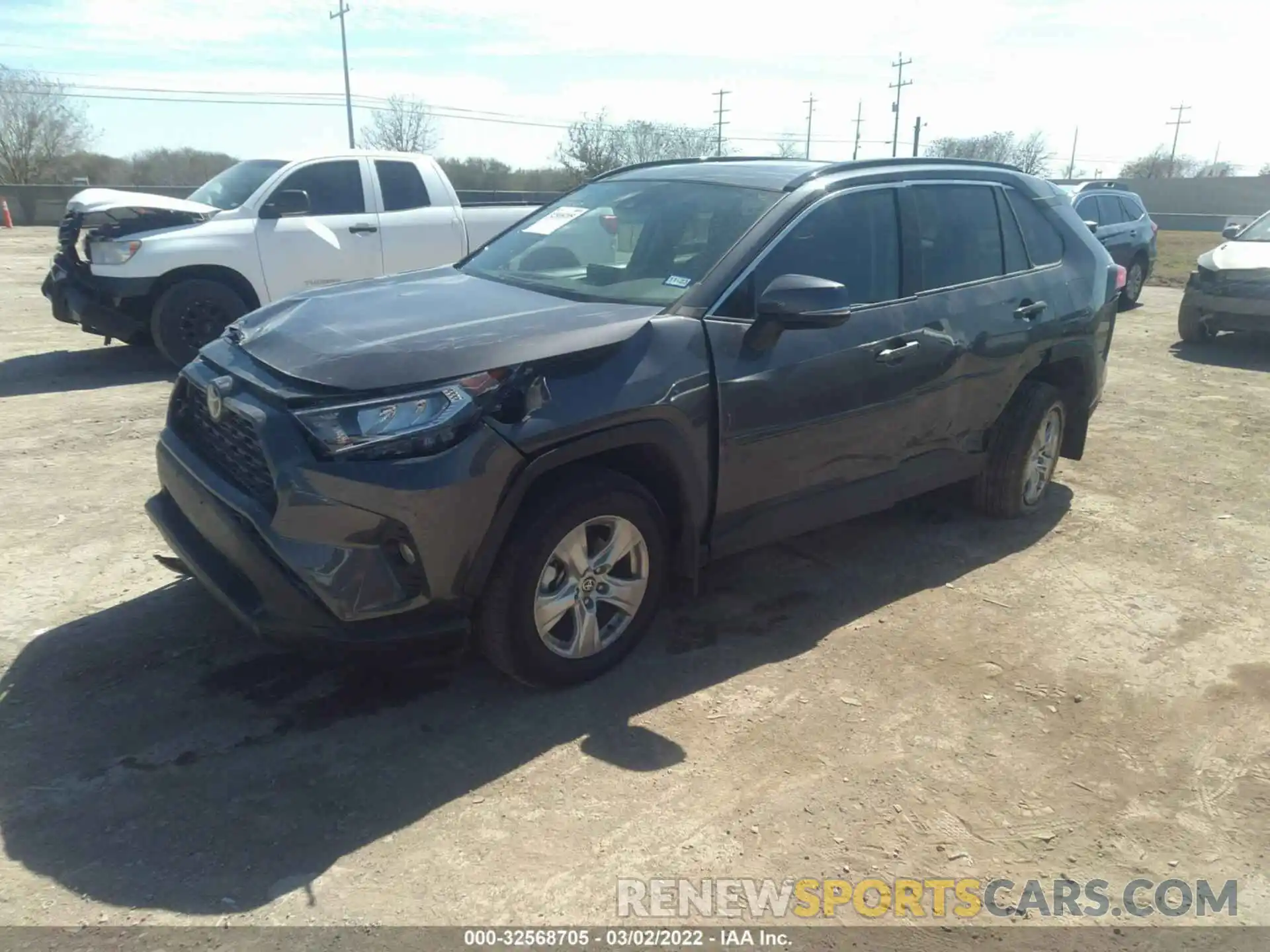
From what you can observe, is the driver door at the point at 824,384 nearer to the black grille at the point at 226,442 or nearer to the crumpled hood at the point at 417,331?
the crumpled hood at the point at 417,331

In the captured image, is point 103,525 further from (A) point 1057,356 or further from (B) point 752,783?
(A) point 1057,356

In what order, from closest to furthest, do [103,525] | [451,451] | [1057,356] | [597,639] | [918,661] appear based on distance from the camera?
[451,451]
[597,639]
[918,661]
[103,525]
[1057,356]

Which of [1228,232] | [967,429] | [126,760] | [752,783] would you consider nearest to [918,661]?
[752,783]

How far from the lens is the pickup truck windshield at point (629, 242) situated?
392cm

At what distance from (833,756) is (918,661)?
847mm

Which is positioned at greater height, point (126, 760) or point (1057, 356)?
point (1057, 356)

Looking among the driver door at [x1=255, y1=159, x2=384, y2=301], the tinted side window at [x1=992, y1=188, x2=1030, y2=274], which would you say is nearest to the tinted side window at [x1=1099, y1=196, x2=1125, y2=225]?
the tinted side window at [x1=992, y1=188, x2=1030, y2=274]

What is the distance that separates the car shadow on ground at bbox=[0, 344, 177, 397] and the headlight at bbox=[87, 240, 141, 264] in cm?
102

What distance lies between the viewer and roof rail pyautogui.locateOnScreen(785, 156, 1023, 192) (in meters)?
4.19

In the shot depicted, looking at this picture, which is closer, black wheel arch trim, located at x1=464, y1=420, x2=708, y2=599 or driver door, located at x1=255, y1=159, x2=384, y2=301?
black wheel arch trim, located at x1=464, y1=420, x2=708, y2=599

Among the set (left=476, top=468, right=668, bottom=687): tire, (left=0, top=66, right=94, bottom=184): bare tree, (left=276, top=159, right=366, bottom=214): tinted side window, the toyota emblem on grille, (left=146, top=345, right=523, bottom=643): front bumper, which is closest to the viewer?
(left=146, top=345, right=523, bottom=643): front bumper

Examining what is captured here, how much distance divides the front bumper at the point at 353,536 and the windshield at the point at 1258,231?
11785mm

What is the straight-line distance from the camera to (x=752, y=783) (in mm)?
3141

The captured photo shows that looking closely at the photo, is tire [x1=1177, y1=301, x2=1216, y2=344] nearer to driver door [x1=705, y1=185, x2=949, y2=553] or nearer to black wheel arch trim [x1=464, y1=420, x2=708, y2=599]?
driver door [x1=705, y1=185, x2=949, y2=553]
